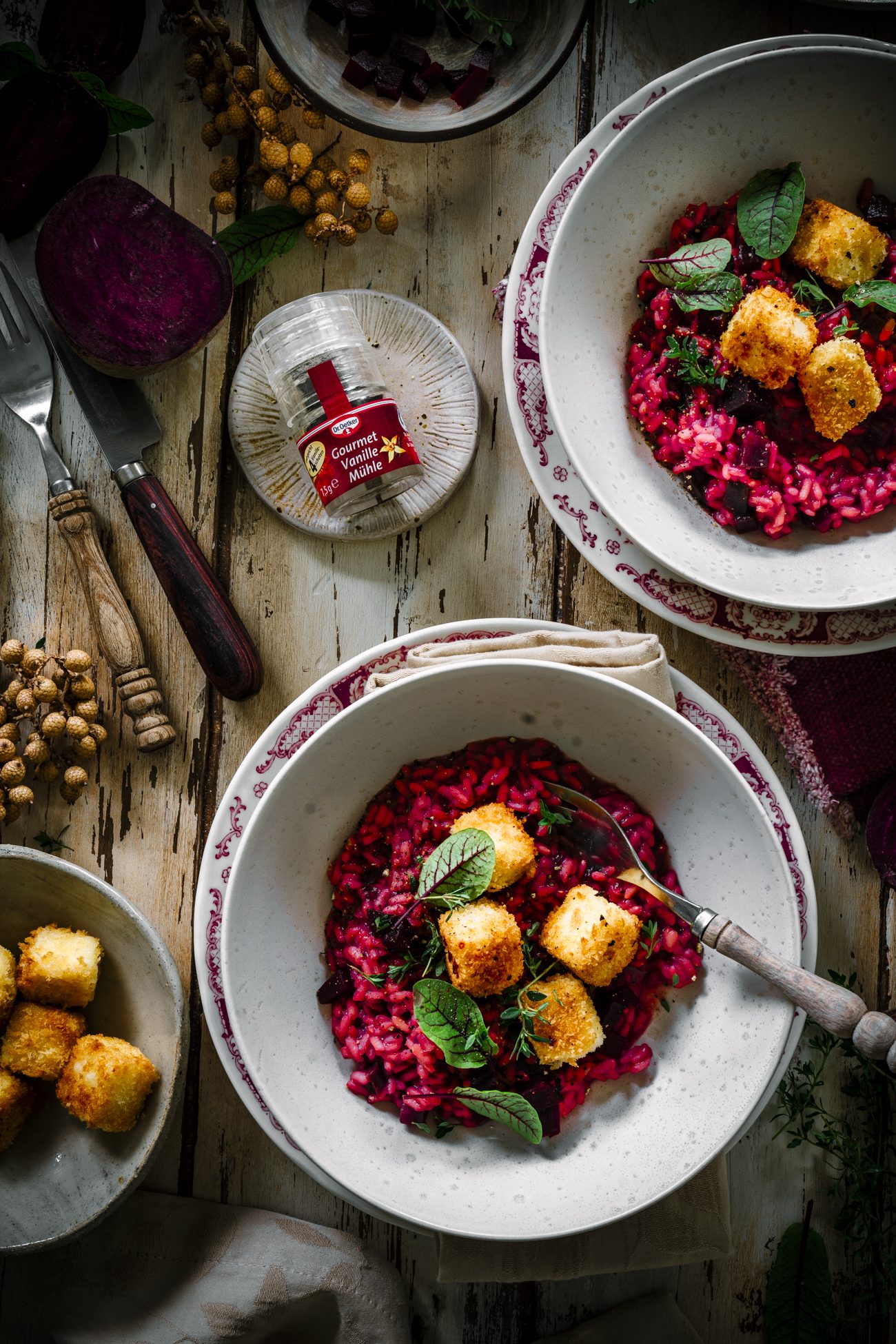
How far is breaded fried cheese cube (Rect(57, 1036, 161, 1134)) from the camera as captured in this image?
203 centimetres

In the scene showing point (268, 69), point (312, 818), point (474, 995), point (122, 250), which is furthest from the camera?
point (268, 69)

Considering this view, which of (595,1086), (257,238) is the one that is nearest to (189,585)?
(257,238)

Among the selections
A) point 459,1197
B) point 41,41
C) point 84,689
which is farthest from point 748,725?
point 41,41

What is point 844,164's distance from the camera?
2166 millimetres

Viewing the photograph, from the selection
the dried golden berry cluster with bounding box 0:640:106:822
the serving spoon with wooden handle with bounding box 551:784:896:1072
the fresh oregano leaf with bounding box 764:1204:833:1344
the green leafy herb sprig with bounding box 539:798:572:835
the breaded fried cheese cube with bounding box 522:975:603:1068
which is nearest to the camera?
the serving spoon with wooden handle with bounding box 551:784:896:1072

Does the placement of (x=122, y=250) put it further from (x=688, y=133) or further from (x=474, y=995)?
(x=474, y=995)

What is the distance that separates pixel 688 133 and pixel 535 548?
97 cm

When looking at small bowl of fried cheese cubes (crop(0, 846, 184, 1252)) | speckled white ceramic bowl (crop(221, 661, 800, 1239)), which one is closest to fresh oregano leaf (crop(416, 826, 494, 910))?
speckled white ceramic bowl (crop(221, 661, 800, 1239))

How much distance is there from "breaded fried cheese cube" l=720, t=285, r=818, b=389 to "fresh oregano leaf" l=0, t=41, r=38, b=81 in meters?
1.68

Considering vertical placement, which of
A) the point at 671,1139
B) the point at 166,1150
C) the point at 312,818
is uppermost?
the point at 312,818

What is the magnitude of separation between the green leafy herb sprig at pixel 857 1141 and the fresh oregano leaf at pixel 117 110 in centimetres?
260

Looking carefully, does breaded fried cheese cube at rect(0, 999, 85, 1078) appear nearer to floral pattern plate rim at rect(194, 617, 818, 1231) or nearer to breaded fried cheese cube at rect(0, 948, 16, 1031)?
breaded fried cheese cube at rect(0, 948, 16, 1031)

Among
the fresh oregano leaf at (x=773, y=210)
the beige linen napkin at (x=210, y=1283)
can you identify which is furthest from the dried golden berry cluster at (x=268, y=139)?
the beige linen napkin at (x=210, y=1283)

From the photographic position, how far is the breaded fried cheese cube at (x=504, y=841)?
1.90 m
